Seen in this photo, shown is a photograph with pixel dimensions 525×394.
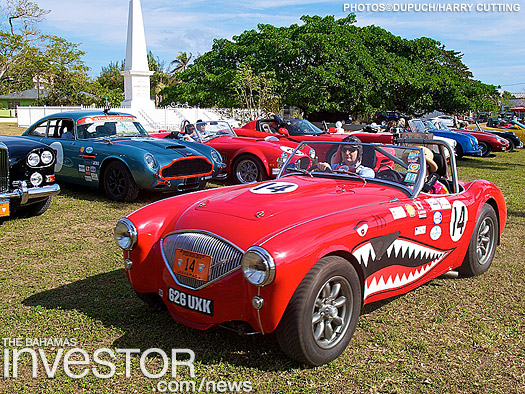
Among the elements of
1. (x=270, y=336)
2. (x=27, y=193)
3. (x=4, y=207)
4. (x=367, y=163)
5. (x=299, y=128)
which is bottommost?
(x=270, y=336)

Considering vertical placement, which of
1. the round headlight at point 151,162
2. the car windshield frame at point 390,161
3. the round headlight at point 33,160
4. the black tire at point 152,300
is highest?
the car windshield frame at point 390,161

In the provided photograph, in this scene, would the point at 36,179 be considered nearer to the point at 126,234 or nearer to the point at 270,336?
the point at 126,234

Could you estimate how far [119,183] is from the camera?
28.1 feet

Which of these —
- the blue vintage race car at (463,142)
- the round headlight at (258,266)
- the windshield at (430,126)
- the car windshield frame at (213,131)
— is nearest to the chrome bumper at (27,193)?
the round headlight at (258,266)

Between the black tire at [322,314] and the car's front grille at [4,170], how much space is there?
16.2 feet

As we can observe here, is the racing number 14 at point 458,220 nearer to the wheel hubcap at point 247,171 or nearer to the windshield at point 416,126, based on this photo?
the wheel hubcap at point 247,171

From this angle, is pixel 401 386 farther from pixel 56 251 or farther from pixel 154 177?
pixel 154 177

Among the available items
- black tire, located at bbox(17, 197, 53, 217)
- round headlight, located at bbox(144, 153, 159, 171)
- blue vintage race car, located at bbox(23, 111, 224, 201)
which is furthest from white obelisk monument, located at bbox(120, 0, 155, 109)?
black tire, located at bbox(17, 197, 53, 217)

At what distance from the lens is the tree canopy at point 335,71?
102ft

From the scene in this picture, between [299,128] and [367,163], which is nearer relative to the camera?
[367,163]

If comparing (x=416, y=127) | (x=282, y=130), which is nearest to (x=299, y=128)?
(x=282, y=130)

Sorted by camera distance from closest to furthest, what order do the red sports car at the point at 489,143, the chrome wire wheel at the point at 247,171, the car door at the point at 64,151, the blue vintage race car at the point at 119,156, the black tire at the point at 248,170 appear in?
the blue vintage race car at the point at 119,156
the car door at the point at 64,151
the black tire at the point at 248,170
the chrome wire wheel at the point at 247,171
the red sports car at the point at 489,143

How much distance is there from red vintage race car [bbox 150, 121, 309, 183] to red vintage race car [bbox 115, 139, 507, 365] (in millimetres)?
5212

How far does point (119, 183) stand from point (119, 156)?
0.47 meters
